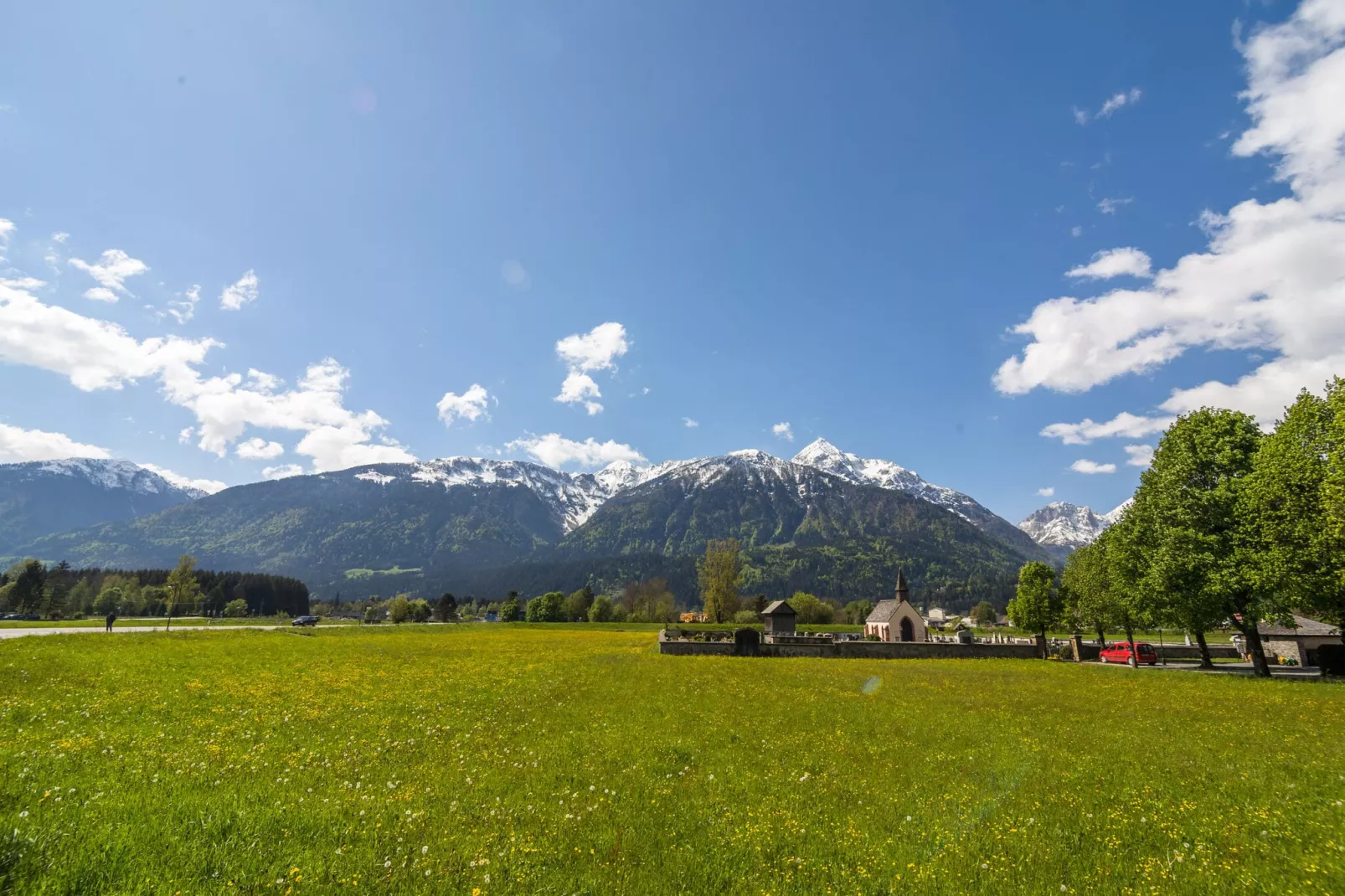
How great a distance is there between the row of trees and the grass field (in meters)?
12.6

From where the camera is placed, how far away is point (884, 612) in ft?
285

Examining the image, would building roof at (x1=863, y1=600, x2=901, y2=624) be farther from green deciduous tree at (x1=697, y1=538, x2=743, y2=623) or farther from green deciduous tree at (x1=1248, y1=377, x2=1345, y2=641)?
green deciduous tree at (x1=1248, y1=377, x2=1345, y2=641)

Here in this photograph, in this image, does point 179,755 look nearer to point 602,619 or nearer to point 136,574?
point 602,619

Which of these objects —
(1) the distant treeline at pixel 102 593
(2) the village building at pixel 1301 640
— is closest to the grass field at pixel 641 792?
(2) the village building at pixel 1301 640

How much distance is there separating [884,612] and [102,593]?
197 m

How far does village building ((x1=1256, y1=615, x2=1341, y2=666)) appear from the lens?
57062 mm

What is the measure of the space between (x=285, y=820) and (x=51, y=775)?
6.33 meters

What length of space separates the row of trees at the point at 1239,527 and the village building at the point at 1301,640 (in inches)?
796

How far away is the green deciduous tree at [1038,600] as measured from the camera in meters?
81.1

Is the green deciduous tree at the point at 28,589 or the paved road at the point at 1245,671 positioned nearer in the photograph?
the paved road at the point at 1245,671

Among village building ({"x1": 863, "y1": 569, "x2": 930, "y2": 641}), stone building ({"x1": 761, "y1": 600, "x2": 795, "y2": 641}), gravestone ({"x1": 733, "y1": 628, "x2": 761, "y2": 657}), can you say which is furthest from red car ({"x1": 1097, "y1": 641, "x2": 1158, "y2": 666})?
stone building ({"x1": 761, "y1": 600, "x2": 795, "y2": 641})

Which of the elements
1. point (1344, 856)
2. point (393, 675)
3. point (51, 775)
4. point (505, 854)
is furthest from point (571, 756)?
point (393, 675)

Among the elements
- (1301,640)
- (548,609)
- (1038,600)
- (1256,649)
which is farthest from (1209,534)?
(548,609)

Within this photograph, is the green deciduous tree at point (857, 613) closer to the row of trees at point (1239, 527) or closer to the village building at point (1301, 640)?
the village building at point (1301, 640)
